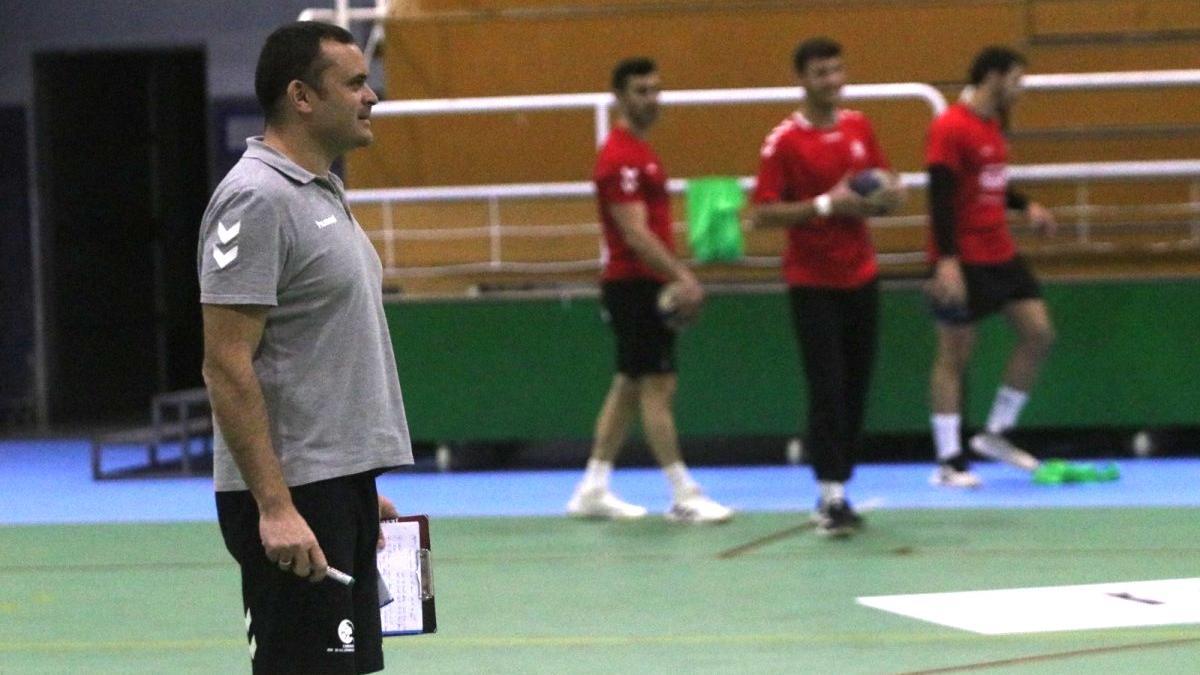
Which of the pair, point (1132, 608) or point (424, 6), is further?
point (424, 6)

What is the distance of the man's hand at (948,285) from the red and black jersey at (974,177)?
280 millimetres

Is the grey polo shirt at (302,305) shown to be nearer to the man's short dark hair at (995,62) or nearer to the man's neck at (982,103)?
the man's short dark hair at (995,62)

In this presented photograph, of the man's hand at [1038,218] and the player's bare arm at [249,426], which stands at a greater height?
the man's hand at [1038,218]

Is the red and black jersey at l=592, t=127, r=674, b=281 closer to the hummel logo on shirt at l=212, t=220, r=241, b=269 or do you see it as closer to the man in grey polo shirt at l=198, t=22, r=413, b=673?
the man in grey polo shirt at l=198, t=22, r=413, b=673

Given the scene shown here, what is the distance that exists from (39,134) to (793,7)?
7446mm

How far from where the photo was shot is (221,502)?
3.81m

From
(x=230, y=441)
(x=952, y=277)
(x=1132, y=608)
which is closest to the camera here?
(x=230, y=441)

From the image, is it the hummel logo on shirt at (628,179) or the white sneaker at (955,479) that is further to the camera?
the white sneaker at (955,479)

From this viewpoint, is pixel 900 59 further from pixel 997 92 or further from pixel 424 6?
pixel 424 6

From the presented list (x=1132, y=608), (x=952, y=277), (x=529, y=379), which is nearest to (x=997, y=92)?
(x=952, y=277)

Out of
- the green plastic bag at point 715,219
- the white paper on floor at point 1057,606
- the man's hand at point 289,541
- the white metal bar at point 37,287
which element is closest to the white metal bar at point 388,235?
the green plastic bag at point 715,219

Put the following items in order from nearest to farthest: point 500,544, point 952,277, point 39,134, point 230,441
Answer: point 230,441 → point 500,544 → point 952,277 → point 39,134

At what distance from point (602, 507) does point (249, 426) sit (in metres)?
5.55

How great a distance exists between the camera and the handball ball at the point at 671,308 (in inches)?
338
